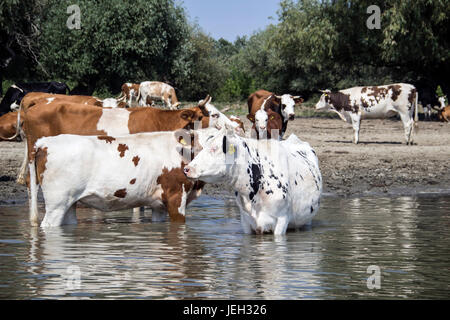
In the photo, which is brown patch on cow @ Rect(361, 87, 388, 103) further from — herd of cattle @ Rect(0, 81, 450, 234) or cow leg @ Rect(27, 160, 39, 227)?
cow leg @ Rect(27, 160, 39, 227)

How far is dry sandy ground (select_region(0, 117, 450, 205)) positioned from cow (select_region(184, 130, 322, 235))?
5440 mm

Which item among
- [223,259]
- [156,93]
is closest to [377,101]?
[156,93]

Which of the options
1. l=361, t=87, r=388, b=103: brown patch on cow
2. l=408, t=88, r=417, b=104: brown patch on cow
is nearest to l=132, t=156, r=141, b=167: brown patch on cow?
l=408, t=88, r=417, b=104: brown patch on cow

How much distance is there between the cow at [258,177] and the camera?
9.75m

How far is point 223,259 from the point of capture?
904 centimetres

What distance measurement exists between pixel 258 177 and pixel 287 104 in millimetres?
11311

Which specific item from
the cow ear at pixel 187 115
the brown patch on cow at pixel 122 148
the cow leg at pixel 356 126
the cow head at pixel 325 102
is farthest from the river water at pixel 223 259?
the cow head at pixel 325 102

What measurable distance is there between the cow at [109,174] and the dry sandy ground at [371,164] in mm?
4477

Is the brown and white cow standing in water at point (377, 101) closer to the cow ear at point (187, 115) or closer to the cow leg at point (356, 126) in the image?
the cow leg at point (356, 126)

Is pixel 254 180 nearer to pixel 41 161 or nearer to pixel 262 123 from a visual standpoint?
pixel 41 161

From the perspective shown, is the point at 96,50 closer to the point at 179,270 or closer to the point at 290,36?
the point at 290,36

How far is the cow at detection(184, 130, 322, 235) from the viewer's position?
9750 millimetres

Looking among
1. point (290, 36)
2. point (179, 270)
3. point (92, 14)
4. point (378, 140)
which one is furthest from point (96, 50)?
point (179, 270)

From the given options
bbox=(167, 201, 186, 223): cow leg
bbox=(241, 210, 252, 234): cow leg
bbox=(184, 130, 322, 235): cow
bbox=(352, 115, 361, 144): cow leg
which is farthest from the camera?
bbox=(352, 115, 361, 144): cow leg
